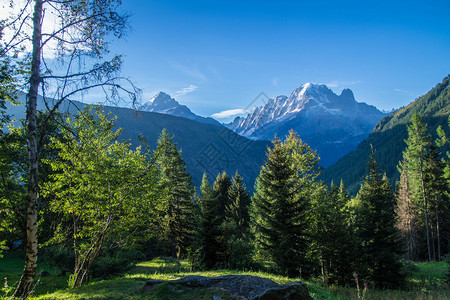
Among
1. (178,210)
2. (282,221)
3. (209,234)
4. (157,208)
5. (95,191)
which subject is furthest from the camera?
(178,210)

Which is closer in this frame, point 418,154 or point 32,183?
point 32,183

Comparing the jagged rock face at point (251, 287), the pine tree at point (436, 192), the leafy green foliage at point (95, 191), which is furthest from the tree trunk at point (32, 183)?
the pine tree at point (436, 192)

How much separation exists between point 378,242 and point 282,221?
7.89m

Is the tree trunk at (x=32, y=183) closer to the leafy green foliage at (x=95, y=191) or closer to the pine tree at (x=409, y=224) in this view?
the leafy green foliage at (x=95, y=191)

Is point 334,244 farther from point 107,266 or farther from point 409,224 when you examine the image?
point 409,224

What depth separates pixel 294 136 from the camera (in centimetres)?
2427

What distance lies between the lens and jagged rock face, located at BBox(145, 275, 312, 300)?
6129 mm

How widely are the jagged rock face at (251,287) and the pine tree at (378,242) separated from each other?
1465cm

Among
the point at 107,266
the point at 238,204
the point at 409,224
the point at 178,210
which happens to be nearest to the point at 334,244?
the point at 107,266

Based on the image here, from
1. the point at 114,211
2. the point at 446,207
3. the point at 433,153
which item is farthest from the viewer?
the point at 446,207

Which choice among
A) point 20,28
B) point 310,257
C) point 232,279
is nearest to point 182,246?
point 310,257

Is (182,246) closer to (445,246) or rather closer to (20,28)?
(20,28)

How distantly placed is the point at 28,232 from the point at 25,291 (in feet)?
5.24

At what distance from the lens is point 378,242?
18.3 meters
